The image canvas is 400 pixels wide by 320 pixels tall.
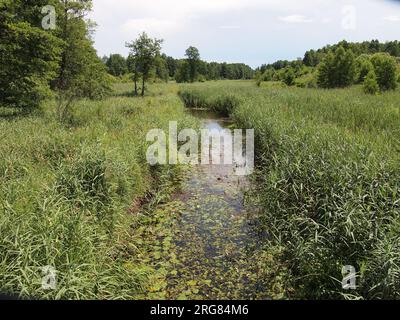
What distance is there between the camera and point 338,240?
360 centimetres

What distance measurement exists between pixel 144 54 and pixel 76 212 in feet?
90.8

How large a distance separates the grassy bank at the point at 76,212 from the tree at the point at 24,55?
5.13 meters

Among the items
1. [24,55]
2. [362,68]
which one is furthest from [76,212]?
[362,68]

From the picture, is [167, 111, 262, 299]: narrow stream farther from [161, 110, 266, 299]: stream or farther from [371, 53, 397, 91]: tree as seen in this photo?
[371, 53, 397, 91]: tree

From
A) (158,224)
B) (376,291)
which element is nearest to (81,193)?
(158,224)

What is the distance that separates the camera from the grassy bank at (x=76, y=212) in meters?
3.06

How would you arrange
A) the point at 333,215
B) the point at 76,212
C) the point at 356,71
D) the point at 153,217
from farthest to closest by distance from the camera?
the point at 356,71 → the point at 153,217 → the point at 76,212 → the point at 333,215

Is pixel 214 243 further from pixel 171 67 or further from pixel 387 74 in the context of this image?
pixel 171 67

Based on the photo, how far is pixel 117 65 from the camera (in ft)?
228

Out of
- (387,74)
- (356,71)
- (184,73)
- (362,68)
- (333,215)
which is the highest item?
(184,73)

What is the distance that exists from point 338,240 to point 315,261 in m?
0.34

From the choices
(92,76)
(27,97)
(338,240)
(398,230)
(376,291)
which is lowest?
(376,291)

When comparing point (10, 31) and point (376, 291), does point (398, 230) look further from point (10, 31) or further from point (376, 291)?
point (10, 31)

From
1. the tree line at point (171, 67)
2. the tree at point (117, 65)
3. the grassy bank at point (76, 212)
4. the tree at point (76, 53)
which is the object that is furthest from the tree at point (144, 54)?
the tree at point (117, 65)
